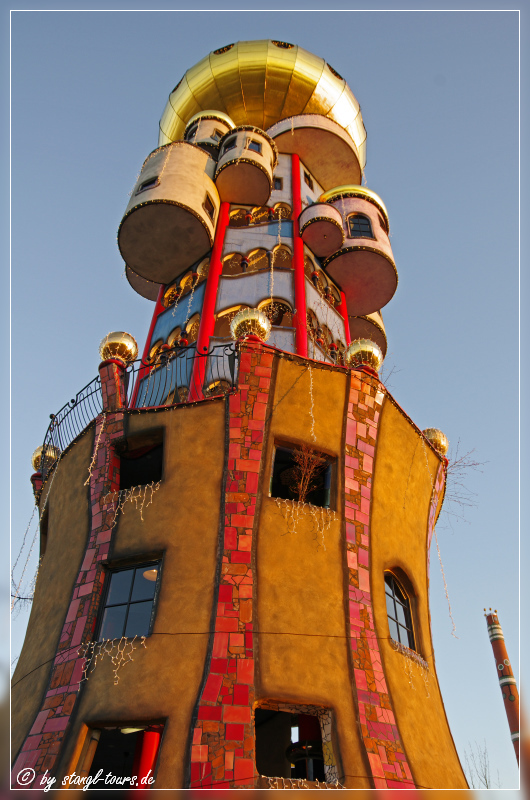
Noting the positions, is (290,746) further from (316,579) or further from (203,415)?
(203,415)

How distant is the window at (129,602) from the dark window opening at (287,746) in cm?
306

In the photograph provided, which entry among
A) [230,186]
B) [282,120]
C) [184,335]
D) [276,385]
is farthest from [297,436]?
[282,120]

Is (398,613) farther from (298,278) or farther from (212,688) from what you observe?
(298,278)

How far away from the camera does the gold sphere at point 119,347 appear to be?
1174 centimetres

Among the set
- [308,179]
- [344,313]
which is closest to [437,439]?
[344,313]

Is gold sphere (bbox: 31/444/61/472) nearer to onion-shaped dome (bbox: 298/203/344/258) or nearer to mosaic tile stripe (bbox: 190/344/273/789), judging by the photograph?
mosaic tile stripe (bbox: 190/344/273/789)

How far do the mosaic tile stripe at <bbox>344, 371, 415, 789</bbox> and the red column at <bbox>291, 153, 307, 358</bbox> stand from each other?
5.90ft

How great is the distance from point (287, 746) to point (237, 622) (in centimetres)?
430

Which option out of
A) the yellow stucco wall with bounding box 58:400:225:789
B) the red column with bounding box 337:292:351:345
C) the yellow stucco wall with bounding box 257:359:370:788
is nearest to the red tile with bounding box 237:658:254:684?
the yellow stucco wall with bounding box 257:359:370:788

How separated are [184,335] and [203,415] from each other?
3736 mm

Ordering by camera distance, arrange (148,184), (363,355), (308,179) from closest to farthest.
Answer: (363,355), (148,184), (308,179)

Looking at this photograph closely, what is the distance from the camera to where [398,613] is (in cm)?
1084

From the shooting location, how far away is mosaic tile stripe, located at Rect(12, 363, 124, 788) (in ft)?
27.8

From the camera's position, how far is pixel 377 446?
11.0m
